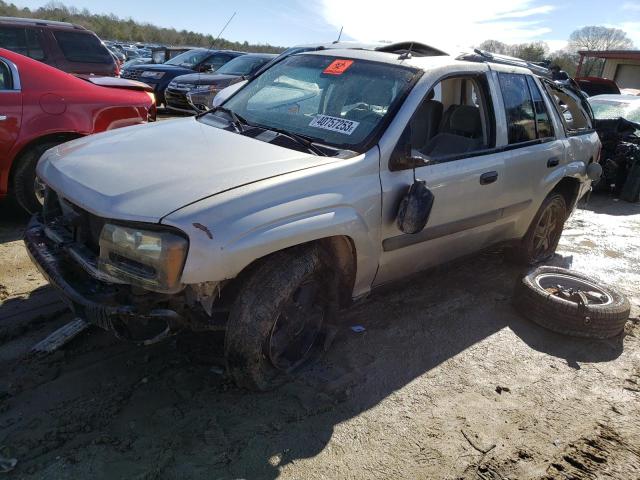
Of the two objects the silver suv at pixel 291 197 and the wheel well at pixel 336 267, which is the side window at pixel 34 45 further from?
the wheel well at pixel 336 267

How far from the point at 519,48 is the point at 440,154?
107 ft

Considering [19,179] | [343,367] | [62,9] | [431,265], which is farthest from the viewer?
[62,9]

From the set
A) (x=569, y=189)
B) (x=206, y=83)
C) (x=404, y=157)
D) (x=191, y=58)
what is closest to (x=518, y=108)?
(x=569, y=189)

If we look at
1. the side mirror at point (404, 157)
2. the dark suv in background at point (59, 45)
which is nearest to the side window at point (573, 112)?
the side mirror at point (404, 157)

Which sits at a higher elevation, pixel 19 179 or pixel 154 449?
pixel 19 179

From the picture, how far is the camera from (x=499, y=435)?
8.79 ft

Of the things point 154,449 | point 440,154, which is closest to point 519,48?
point 440,154

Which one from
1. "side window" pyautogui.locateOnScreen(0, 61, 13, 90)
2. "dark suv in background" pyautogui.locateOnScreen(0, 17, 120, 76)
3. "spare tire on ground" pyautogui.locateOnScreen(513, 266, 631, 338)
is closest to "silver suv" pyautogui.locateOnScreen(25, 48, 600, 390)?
"spare tire on ground" pyautogui.locateOnScreen(513, 266, 631, 338)

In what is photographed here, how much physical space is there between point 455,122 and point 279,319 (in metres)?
2.11

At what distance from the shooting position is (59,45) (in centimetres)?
765

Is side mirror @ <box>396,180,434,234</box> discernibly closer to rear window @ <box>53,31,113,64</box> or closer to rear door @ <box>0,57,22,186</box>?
rear door @ <box>0,57,22,186</box>

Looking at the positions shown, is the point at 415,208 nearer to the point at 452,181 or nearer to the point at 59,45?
the point at 452,181

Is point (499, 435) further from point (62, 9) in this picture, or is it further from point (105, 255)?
point (62, 9)

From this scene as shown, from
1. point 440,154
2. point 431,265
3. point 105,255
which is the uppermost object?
point 440,154
